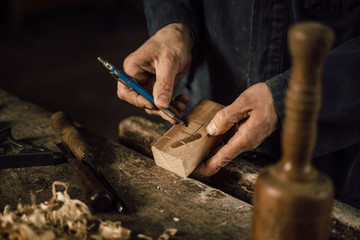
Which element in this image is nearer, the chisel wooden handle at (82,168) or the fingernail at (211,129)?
the chisel wooden handle at (82,168)

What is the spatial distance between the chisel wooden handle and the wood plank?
266 millimetres

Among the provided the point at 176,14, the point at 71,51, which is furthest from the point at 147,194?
the point at 71,51

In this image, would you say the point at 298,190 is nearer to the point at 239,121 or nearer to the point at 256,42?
the point at 239,121

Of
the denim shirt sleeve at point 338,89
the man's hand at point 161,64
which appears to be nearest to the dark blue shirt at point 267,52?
the denim shirt sleeve at point 338,89

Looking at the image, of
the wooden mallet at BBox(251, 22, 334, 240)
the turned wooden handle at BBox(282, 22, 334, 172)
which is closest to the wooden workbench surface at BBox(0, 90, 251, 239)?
the wooden mallet at BBox(251, 22, 334, 240)

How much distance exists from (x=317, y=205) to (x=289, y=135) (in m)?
0.14

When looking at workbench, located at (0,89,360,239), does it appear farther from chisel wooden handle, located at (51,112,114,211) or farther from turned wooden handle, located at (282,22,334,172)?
turned wooden handle, located at (282,22,334,172)

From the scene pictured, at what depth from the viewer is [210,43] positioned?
166 centimetres

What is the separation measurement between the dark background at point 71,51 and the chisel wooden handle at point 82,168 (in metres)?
2.36

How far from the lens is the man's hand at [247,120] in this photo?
116cm

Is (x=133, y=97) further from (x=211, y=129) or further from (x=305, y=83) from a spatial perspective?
(x=305, y=83)

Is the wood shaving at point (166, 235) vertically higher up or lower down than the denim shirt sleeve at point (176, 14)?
lower down

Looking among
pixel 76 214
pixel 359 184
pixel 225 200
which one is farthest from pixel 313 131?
pixel 359 184

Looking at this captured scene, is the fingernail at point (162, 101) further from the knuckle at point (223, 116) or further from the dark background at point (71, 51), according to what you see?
the dark background at point (71, 51)
